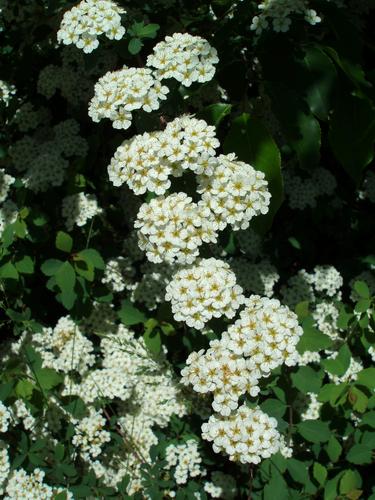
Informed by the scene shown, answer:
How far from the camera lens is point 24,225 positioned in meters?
2.75

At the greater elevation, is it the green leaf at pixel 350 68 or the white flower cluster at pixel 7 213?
the green leaf at pixel 350 68

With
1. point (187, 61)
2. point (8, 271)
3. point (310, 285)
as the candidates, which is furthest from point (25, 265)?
point (310, 285)

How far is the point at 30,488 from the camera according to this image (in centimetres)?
254

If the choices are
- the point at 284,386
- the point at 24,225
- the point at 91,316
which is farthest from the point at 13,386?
the point at 284,386

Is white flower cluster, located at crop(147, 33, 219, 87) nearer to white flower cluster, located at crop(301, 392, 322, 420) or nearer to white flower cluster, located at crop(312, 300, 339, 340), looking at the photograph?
white flower cluster, located at crop(312, 300, 339, 340)

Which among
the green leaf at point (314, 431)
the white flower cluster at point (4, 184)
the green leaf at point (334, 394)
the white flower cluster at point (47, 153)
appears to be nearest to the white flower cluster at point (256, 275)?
the green leaf at point (334, 394)

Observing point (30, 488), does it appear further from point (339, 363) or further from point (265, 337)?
point (339, 363)

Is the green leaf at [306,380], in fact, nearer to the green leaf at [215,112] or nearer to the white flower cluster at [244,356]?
the white flower cluster at [244,356]

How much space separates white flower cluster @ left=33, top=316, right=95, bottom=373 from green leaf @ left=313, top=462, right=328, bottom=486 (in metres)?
1.16

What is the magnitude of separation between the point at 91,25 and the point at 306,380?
65.1 inches

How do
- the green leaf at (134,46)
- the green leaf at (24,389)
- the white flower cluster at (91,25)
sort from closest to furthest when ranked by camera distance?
the white flower cluster at (91,25)
the green leaf at (134,46)
the green leaf at (24,389)

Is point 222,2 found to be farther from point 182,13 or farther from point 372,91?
point 372,91

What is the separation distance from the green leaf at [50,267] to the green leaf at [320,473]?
138 cm

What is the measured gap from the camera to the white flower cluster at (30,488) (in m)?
2.53
